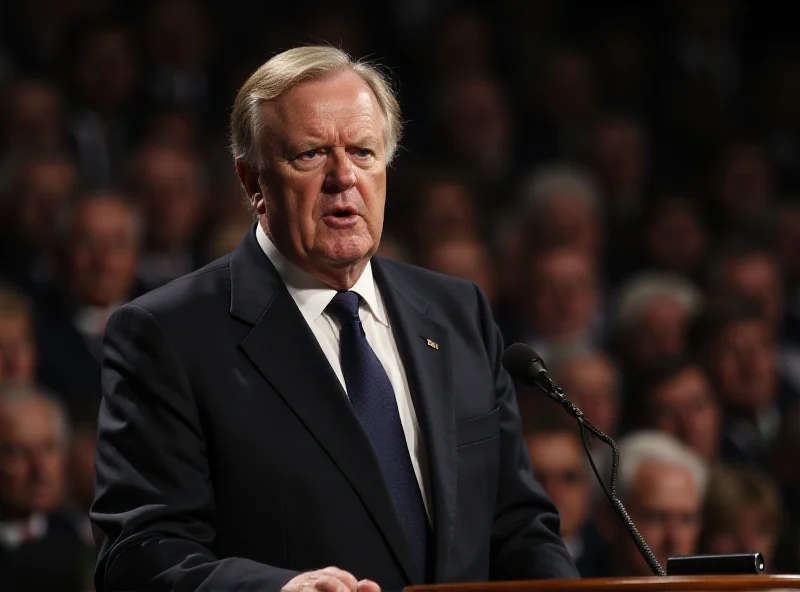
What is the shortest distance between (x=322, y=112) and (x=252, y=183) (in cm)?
17

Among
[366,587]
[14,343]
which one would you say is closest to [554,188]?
[14,343]

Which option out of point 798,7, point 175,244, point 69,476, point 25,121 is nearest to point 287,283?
point 69,476

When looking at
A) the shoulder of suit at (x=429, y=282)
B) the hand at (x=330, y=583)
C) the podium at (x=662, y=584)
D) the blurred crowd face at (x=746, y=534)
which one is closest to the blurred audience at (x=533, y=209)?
the blurred crowd face at (x=746, y=534)

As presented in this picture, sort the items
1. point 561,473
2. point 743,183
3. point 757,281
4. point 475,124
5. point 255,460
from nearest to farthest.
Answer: point 255,460
point 561,473
point 757,281
point 475,124
point 743,183

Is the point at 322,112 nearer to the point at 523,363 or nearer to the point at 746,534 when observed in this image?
the point at 523,363

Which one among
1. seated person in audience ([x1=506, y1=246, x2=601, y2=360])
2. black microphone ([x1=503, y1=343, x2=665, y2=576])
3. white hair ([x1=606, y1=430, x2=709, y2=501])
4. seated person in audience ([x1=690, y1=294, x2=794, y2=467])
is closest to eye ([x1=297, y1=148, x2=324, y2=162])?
black microphone ([x1=503, y1=343, x2=665, y2=576])

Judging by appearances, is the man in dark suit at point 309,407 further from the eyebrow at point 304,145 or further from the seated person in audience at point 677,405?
the seated person in audience at point 677,405

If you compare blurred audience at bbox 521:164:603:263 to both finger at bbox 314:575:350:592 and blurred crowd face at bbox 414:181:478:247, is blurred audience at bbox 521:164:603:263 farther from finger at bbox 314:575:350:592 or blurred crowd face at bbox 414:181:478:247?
finger at bbox 314:575:350:592

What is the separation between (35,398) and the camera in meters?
3.74

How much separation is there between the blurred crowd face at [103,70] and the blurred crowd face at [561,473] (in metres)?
2.08

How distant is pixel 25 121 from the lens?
15.6ft

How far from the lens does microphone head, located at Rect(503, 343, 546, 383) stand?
1.88 metres

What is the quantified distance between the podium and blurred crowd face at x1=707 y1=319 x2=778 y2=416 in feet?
11.5

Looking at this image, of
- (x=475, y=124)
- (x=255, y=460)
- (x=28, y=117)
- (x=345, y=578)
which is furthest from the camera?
(x=475, y=124)
